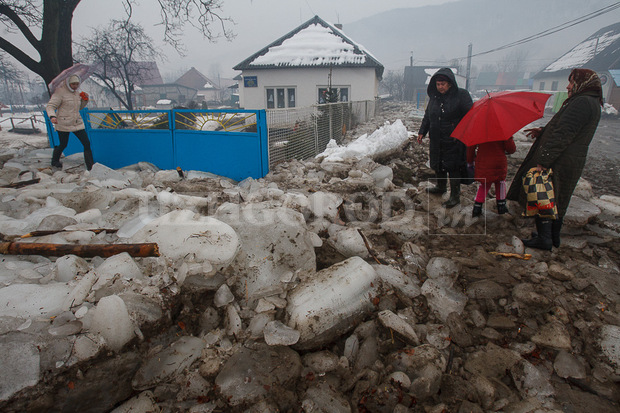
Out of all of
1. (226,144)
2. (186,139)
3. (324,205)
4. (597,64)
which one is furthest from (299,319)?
(597,64)

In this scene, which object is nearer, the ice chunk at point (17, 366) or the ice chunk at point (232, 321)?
the ice chunk at point (17, 366)

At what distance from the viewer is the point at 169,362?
173cm

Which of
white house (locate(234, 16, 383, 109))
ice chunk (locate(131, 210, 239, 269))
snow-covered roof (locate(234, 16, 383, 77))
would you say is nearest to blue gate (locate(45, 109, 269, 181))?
ice chunk (locate(131, 210, 239, 269))

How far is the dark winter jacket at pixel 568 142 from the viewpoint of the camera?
2.59 m

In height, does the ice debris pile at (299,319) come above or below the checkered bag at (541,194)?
below

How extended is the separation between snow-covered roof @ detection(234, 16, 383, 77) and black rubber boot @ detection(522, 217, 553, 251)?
16215 mm

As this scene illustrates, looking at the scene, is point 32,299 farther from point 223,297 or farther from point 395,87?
point 395,87

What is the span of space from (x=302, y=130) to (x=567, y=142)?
4504 millimetres

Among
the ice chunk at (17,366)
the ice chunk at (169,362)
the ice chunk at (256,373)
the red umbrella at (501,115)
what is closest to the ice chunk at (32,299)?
the ice chunk at (17,366)

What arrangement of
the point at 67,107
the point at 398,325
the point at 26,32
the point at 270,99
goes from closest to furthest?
the point at 398,325, the point at 67,107, the point at 26,32, the point at 270,99

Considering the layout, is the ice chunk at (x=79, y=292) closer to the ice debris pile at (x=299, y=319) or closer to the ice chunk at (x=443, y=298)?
the ice debris pile at (x=299, y=319)

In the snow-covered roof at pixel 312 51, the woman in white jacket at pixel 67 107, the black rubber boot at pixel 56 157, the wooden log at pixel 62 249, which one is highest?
the snow-covered roof at pixel 312 51

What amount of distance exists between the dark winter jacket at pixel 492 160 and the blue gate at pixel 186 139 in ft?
9.90

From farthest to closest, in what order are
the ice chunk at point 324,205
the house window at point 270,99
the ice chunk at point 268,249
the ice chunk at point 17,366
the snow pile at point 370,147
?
the house window at point 270,99 → the snow pile at point 370,147 → the ice chunk at point 324,205 → the ice chunk at point 268,249 → the ice chunk at point 17,366
